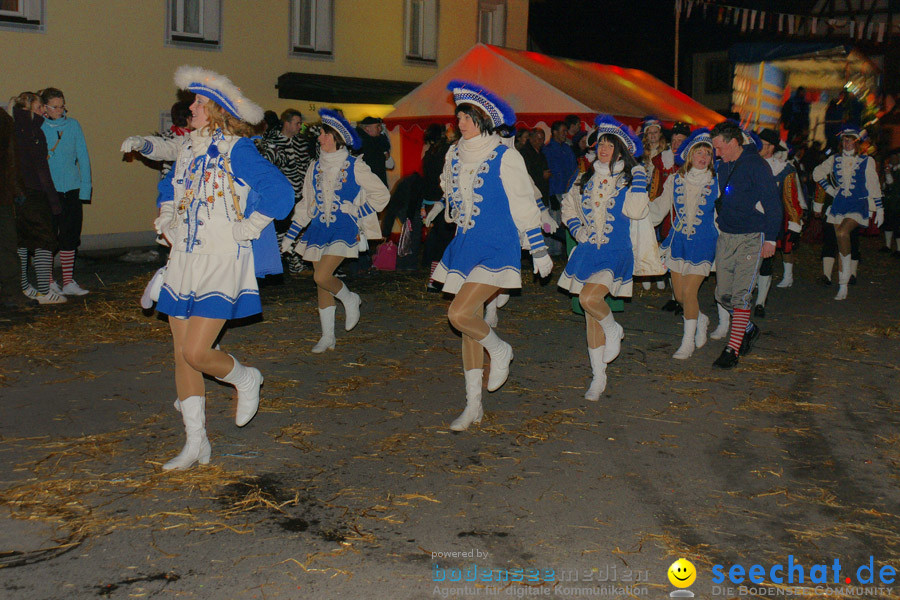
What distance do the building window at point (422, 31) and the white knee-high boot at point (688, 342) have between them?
46.9 ft

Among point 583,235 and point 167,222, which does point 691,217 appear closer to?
point 583,235

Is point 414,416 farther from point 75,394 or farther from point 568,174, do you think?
point 568,174

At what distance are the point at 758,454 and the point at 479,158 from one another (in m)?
2.75

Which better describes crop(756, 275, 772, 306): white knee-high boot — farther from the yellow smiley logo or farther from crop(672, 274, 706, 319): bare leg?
the yellow smiley logo

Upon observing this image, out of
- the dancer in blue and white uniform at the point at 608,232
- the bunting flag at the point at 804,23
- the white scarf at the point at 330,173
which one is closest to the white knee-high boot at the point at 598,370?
the dancer in blue and white uniform at the point at 608,232

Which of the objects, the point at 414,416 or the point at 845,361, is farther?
the point at 845,361

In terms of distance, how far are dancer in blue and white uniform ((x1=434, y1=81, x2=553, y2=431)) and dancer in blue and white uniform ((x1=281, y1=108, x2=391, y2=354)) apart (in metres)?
2.02

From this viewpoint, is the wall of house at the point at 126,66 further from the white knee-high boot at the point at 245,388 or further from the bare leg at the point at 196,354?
the bare leg at the point at 196,354

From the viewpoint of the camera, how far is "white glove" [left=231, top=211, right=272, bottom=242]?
501 centimetres

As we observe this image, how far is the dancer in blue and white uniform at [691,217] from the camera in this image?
8.28m

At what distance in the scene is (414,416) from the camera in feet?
21.6

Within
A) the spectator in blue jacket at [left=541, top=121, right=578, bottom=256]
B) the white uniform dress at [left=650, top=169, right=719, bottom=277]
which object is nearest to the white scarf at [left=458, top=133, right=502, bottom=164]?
the white uniform dress at [left=650, top=169, right=719, bottom=277]

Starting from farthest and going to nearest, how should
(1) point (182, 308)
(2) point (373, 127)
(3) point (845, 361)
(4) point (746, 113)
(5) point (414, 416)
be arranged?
1. (4) point (746, 113)
2. (2) point (373, 127)
3. (3) point (845, 361)
4. (5) point (414, 416)
5. (1) point (182, 308)

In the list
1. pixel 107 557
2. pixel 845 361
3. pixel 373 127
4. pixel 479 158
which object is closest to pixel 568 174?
pixel 373 127
